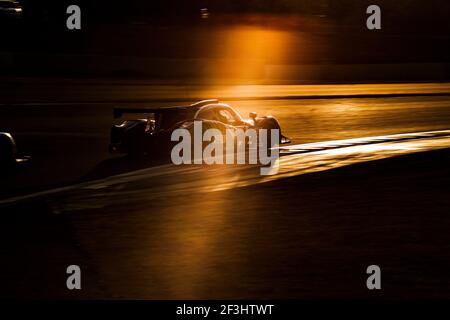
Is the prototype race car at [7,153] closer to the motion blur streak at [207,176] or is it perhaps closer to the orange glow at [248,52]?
the motion blur streak at [207,176]

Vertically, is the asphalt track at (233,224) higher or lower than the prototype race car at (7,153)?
lower

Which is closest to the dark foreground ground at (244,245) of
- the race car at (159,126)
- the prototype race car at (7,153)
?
the race car at (159,126)

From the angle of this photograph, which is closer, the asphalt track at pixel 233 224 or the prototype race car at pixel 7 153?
the asphalt track at pixel 233 224

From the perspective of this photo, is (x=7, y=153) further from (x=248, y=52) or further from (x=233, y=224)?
(x=248, y=52)

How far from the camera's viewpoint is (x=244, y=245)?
799 cm

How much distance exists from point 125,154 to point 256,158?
2449 millimetres

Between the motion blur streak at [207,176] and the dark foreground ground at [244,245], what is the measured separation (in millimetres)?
395

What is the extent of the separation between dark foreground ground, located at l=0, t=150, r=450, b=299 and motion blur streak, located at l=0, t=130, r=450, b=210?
1.30ft

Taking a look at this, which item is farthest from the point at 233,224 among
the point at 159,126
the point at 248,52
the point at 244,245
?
the point at 248,52

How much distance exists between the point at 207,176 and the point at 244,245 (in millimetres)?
4323

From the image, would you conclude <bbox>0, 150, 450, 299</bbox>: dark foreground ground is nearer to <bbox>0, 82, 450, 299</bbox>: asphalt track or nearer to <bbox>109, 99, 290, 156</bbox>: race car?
<bbox>0, 82, 450, 299</bbox>: asphalt track

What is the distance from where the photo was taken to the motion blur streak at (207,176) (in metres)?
10.5

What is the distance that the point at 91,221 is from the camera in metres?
9.07
